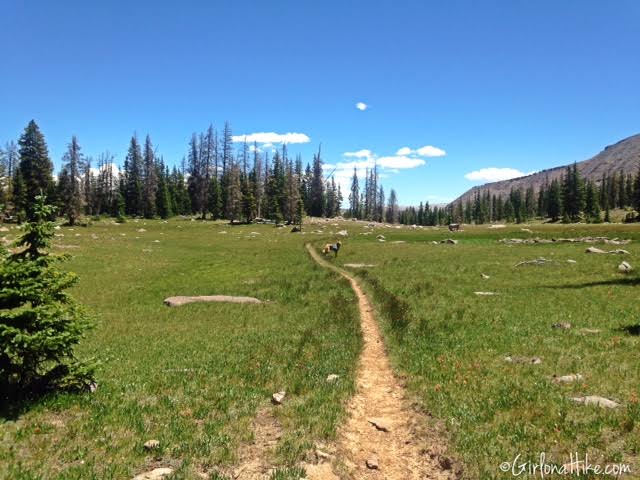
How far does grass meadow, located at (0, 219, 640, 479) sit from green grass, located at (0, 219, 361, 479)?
0.05 metres

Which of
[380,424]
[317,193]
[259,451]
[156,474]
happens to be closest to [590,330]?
[380,424]

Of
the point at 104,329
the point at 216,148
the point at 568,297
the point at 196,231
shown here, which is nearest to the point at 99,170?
the point at 216,148

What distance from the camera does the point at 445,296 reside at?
26797mm

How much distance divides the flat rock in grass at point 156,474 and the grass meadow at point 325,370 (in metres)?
0.21

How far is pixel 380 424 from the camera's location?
10883 mm

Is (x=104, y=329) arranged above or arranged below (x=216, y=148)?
below

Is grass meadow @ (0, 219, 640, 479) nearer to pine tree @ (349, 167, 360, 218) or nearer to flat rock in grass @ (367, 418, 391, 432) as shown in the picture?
flat rock in grass @ (367, 418, 391, 432)

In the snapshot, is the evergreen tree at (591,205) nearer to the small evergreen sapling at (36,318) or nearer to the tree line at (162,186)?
the tree line at (162,186)

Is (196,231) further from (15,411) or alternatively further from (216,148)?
(15,411)

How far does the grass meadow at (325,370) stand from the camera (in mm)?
8930

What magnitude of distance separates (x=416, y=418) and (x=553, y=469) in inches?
139

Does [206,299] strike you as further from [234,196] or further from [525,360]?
[234,196]

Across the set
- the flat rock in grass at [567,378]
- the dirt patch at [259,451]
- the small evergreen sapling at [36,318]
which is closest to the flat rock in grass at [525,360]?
the flat rock in grass at [567,378]

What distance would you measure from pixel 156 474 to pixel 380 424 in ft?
17.8
